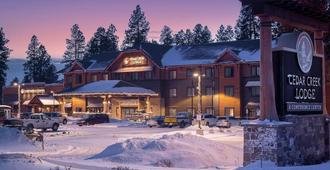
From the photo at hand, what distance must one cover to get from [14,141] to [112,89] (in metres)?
46.1

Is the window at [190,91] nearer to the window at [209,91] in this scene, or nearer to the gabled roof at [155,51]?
the window at [209,91]

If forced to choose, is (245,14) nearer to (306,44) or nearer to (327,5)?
(327,5)

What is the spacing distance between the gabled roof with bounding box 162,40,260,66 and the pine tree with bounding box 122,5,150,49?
52.7m

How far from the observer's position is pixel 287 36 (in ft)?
64.1

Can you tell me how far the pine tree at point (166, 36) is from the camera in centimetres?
15888

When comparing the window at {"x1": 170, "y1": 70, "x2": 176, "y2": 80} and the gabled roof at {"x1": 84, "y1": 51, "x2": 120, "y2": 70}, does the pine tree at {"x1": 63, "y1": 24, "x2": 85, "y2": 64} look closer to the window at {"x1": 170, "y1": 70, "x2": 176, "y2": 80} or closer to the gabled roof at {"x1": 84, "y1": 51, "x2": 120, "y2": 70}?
the gabled roof at {"x1": 84, "y1": 51, "x2": 120, "y2": 70}

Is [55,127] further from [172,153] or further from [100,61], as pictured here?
[100,61]

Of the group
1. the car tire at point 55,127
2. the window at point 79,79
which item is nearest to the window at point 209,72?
the window at point 79,79

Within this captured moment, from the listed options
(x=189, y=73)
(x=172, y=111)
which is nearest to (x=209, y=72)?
(x=189, y=73)

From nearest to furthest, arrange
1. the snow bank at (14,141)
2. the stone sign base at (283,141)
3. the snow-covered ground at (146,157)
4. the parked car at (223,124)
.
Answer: the stone sign base at (283,141) → the snow-covered ground at (146,157) → the snow bank at (14,141) → the parked car at (223,124)

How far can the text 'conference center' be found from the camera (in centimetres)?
7569

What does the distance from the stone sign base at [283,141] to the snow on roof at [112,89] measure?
57.5 m

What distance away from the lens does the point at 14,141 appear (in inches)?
1230

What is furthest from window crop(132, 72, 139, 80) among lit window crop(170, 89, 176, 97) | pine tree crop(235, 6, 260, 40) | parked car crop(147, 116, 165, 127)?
pine tree crop(235, 6, 260, 40)
